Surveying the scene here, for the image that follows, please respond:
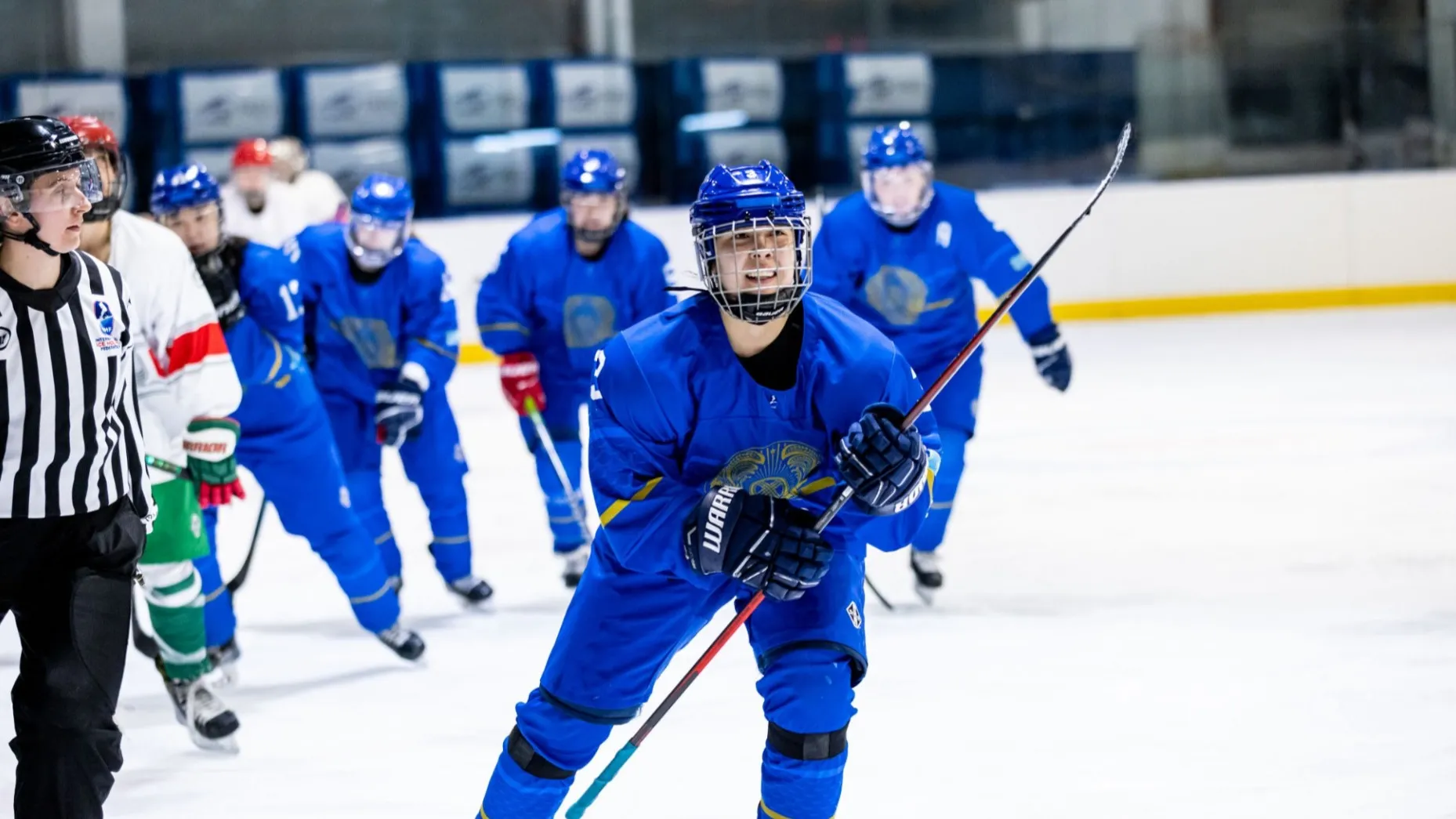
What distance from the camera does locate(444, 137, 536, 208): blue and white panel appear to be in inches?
396

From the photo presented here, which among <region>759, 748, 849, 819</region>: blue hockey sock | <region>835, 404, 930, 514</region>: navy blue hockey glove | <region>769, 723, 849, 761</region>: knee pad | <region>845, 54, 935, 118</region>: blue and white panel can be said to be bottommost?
<region>759, 748, 849, 819</region>: blue hockey sock

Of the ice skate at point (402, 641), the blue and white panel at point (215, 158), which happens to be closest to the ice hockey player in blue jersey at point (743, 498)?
the ice skate at point (402, 641)

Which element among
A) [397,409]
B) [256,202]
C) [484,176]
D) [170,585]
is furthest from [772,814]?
[484,176]

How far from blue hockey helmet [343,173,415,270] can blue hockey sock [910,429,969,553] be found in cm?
143

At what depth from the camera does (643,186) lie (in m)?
10.4

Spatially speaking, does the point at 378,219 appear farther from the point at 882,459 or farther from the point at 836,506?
the point at 882,459

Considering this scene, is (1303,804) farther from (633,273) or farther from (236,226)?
(236,226)

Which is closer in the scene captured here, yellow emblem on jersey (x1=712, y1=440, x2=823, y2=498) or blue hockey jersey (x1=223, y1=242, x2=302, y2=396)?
yellow emblem on jersey (x1=712, y1=440, x2=823, y2=498)

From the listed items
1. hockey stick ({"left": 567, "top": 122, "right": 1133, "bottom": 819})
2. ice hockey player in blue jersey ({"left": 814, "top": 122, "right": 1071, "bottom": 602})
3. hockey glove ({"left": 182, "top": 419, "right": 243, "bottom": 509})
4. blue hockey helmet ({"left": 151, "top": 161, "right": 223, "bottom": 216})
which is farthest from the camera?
ice hockey player in blue jersey ({"left": 814, "top": 122, "right": 1071, "bottom": 602})

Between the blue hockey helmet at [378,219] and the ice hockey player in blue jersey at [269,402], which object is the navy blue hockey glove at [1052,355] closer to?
the blue hockey helmet at [378,219]

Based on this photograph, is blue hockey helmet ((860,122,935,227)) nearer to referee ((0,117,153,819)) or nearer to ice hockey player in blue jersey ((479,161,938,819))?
ice hockey player in blue jersey ((479,161,938,819))

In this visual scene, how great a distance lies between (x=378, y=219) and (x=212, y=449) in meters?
1.34

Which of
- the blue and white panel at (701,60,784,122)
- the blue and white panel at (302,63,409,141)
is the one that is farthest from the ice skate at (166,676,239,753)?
the blue and white panel at (701,60,784,122)

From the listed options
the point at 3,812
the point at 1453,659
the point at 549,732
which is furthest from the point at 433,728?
the point at 1453,659
